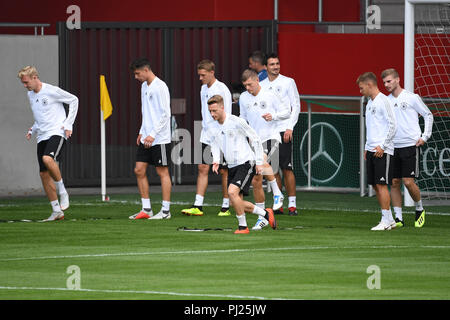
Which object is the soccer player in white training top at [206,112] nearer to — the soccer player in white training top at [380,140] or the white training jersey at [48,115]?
the white training jersey at [48,115]

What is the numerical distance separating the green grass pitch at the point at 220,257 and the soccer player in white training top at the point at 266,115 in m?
0.74

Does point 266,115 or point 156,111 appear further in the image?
point 266,115

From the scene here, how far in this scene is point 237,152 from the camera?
582 inches

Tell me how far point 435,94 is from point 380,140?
5.81 meters

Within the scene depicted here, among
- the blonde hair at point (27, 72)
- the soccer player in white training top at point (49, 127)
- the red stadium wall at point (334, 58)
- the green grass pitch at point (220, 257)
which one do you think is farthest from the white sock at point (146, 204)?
the red stadium wall at point (334, 58)

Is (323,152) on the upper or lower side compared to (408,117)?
lower

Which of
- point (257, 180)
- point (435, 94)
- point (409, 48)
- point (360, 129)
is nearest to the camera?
point (257, 180)

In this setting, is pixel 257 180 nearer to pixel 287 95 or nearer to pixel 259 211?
pixel 259 211

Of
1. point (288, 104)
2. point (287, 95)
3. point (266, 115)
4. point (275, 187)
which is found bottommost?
point (275, 187)

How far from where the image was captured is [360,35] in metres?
22.1

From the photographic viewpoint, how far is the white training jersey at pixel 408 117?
1552 cm

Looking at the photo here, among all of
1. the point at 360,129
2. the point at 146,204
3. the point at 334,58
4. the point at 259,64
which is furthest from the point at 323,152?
the point at 146,204

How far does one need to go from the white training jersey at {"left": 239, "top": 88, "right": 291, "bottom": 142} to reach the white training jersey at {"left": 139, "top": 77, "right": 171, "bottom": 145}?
114 cm

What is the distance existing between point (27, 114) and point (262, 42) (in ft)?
15.0
